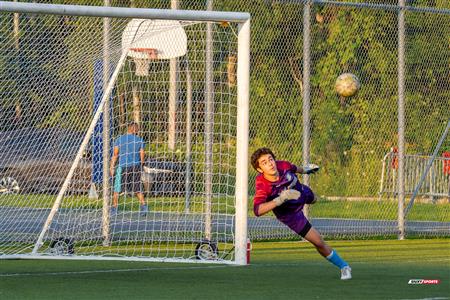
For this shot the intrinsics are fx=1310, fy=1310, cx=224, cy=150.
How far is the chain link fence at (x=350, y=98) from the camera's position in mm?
18578

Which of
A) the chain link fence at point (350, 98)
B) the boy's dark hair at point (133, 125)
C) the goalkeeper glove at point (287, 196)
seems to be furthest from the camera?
the chain link fence at point (350, 98)

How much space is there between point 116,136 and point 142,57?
1.47 m

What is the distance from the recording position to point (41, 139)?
51.6 ft

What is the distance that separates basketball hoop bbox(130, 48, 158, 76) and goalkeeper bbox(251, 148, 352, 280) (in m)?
3.74

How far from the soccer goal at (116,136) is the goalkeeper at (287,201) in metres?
2.35

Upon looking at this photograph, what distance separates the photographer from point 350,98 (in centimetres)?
1991

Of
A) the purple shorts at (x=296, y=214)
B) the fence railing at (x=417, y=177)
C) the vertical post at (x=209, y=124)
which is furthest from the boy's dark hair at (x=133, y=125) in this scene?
the fence railing at (x=417, y=177)

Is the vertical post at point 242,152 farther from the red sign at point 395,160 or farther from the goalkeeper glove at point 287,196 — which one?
the red sign at point 395,160

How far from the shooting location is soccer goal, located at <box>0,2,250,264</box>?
15.0 meters

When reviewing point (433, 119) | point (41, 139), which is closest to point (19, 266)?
point (41, 139)

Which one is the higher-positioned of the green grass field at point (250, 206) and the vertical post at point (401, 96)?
the vertical post at point (401, 96)

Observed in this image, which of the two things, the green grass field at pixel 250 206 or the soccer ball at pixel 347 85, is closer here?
the green grass field at pixel 250 206

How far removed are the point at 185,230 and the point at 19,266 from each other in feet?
10.9

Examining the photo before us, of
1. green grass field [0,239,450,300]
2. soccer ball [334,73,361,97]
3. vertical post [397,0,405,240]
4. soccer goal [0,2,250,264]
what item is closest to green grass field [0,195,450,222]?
soccer goal [0,2,250,264]
